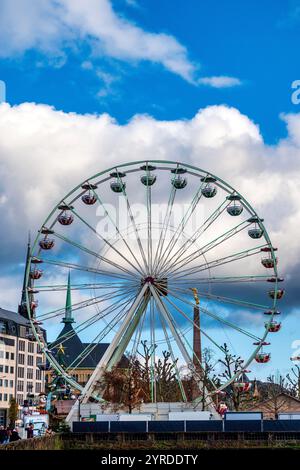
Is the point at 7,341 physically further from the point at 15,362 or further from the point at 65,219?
the point at 65,219

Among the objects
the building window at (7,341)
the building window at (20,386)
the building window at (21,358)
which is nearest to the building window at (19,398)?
the building window at (20,386)

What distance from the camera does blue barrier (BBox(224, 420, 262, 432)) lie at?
52.2 metres

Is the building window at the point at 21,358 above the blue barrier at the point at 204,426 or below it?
above

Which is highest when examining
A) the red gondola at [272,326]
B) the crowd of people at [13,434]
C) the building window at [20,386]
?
the red gondola at [272,326]

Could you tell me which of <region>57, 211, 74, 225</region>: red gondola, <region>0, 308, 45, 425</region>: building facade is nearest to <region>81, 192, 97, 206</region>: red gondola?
<region>57, 211, 74, 225</region>: red gondola

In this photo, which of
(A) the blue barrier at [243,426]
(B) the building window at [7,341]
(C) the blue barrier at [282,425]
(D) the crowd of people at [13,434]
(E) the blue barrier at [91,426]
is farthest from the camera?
(B) the building window at [7,341]

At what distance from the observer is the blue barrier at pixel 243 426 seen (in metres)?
52.2

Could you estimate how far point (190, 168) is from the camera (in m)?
65.8

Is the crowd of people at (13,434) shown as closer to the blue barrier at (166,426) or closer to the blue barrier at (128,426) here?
the blue barrier at (128,426)

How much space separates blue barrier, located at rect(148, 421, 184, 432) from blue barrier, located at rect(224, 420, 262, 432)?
2.71 metres

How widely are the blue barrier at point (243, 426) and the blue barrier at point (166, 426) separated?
2.71 meters

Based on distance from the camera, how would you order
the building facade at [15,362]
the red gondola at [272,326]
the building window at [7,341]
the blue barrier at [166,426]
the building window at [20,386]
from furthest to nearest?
the building window at [20,386] → the building window at [7,341] → the building facade at [15,362] → the red gondola at [272,326] → the blue barrier at [166,426]

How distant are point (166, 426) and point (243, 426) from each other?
15.0 ft

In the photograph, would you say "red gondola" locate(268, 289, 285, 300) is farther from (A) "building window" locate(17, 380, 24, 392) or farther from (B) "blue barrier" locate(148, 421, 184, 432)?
(A) "building window" locate(17, 380, 24, 392)
